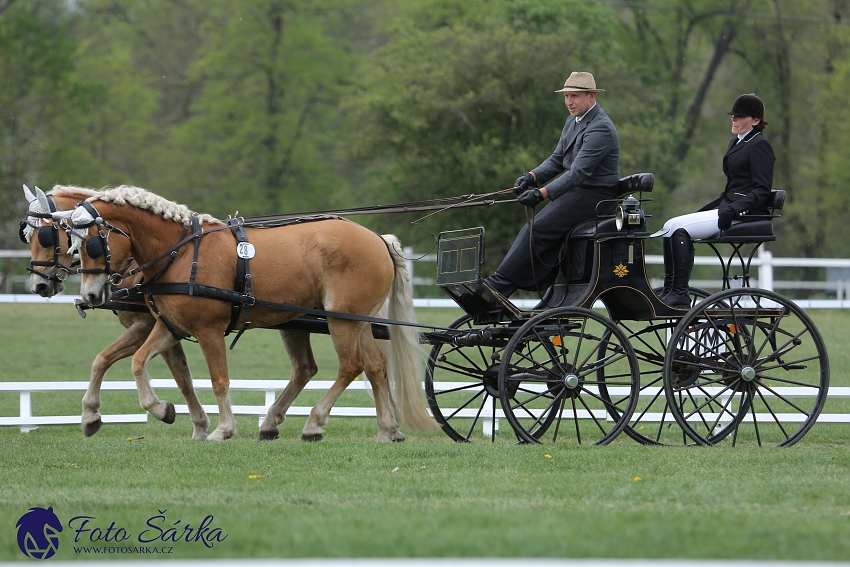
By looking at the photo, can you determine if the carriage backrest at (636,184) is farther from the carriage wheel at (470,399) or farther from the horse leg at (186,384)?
the horse leg at (186,384)

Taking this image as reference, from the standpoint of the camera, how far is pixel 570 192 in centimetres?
779

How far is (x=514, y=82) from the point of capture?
26766 mm

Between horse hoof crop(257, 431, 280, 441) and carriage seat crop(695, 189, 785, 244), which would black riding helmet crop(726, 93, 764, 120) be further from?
horse hoof crop(257, 431, 280, 441)

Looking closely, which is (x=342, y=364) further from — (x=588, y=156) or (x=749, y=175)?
(x=749, y=175)

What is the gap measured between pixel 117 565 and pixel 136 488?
202 centimetres

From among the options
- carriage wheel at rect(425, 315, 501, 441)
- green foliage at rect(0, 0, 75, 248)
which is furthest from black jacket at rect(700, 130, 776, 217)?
green foliage at rect(0, 0, 75, 248)

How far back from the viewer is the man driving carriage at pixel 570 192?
25.2 feet

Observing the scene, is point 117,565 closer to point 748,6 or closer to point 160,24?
point 748,6

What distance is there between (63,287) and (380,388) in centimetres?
247

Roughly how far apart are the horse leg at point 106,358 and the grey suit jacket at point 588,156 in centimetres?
330

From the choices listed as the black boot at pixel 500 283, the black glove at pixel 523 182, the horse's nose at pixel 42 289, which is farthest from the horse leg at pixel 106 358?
the black glove at pixel 523 182

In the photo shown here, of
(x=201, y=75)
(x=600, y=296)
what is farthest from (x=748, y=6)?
(x=600, y=296)

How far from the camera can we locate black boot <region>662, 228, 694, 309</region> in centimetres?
777

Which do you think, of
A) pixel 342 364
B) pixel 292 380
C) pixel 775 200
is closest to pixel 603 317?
pixel 775 200
